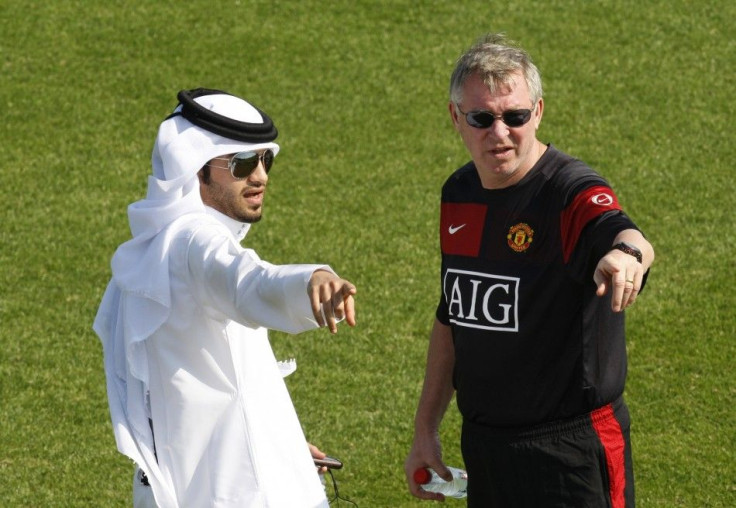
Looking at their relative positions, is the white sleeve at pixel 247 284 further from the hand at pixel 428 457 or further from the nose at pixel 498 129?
the hand at pixel 428 457

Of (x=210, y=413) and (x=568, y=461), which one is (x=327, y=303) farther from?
(x=568, y=461)

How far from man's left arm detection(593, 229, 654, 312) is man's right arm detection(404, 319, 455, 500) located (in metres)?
1.04

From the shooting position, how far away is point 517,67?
13.3ft

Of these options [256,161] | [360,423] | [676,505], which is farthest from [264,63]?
[256,161]

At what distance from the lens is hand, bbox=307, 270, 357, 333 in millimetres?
3133

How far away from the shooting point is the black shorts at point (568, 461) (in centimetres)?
394

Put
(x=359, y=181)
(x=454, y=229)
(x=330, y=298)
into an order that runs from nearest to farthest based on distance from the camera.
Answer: (x=330, y=298), (x=454, y=229), (x=359, y=181)

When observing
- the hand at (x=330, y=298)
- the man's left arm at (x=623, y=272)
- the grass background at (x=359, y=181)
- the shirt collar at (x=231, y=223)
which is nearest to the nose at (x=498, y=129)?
the man's left arm at (x=623, y=272)

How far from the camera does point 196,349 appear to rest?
387 centimetres

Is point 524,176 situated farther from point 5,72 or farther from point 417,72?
point 5,72

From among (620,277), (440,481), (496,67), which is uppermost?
(496,67)

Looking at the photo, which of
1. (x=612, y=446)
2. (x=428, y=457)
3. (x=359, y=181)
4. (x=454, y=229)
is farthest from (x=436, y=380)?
(x=359, y=181)

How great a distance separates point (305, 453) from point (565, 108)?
6599mm

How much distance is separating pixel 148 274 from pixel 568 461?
1349 mm
